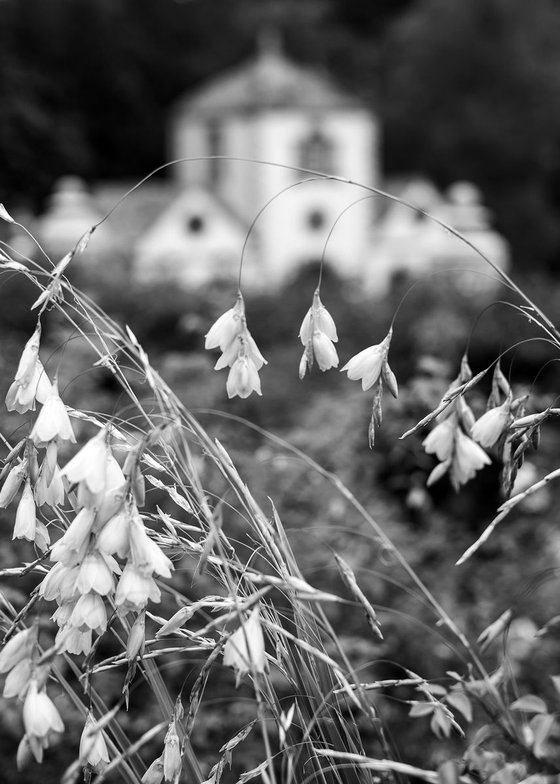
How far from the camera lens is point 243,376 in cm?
132

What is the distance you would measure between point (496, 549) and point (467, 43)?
2804cm

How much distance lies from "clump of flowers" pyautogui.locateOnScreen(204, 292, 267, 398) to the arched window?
26256 millimetres

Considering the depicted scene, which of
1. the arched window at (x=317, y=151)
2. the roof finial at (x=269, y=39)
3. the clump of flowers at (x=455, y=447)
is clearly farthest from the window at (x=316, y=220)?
the clump of flowers at (x=455, y=447)

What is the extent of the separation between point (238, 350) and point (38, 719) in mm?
509

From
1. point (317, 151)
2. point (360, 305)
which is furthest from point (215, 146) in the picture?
point (360, 305)

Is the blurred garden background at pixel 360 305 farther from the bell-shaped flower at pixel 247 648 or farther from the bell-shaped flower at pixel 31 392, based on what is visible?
the bell-shaped flower at pixel 247 648

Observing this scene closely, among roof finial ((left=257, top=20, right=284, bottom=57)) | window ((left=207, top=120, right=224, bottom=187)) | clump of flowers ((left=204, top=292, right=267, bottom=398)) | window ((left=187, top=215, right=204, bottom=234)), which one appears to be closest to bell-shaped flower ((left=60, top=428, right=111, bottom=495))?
clump of flowers ((left=204, top=292, right=267, bottom=398))

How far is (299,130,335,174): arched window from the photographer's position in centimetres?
2699

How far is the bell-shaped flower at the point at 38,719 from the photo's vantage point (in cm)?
107

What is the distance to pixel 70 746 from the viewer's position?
2.81 metres

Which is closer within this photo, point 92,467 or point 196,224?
point 92,467

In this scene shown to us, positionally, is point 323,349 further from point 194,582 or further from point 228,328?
point 194,582

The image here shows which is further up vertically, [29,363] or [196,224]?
[29,363]

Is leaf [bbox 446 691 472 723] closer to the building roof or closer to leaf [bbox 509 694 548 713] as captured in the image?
leaf [bbox 509 694 548 713]
